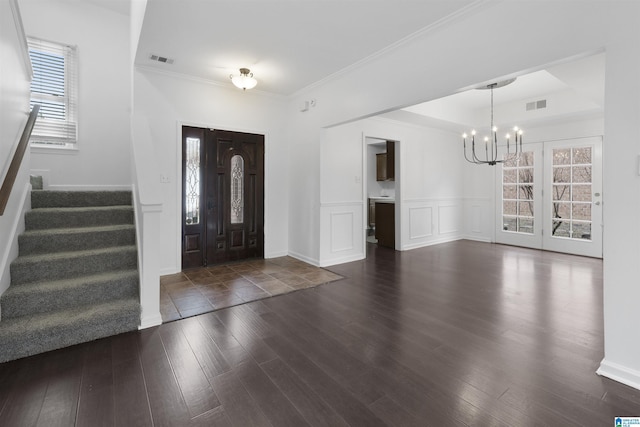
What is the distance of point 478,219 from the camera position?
736 centimetres

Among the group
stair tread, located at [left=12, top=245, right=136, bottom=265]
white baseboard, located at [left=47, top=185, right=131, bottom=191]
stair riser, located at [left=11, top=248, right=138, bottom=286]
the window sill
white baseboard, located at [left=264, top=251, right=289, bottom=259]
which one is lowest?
white baseboard, located at [left=264, top=251, right=289, bottom=259]

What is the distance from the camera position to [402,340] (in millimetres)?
2492

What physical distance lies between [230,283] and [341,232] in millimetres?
2103

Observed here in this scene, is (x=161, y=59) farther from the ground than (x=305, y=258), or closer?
farther from the ground

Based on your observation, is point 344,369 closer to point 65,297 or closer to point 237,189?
point 65,297

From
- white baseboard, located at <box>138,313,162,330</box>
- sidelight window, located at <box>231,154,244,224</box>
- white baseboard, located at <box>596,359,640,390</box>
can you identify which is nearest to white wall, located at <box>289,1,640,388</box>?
white baseboard, located at <box>596,359,640,390</box>

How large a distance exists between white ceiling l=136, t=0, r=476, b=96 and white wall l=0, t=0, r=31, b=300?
103 cm

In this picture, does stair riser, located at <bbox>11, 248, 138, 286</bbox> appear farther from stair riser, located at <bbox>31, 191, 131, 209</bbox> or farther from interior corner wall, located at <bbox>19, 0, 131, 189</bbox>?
interior corner wall, located at <bbox>19, 0, 131, 189</bbox>

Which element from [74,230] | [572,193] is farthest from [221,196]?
[572,193]

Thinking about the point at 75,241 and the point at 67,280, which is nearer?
the point at 67,280

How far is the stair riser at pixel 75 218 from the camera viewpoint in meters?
3.08

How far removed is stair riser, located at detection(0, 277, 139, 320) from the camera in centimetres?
236

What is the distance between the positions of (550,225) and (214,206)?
665 cm

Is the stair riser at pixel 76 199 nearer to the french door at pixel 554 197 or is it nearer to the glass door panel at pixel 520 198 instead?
the glass door panel at pixel 520 198
